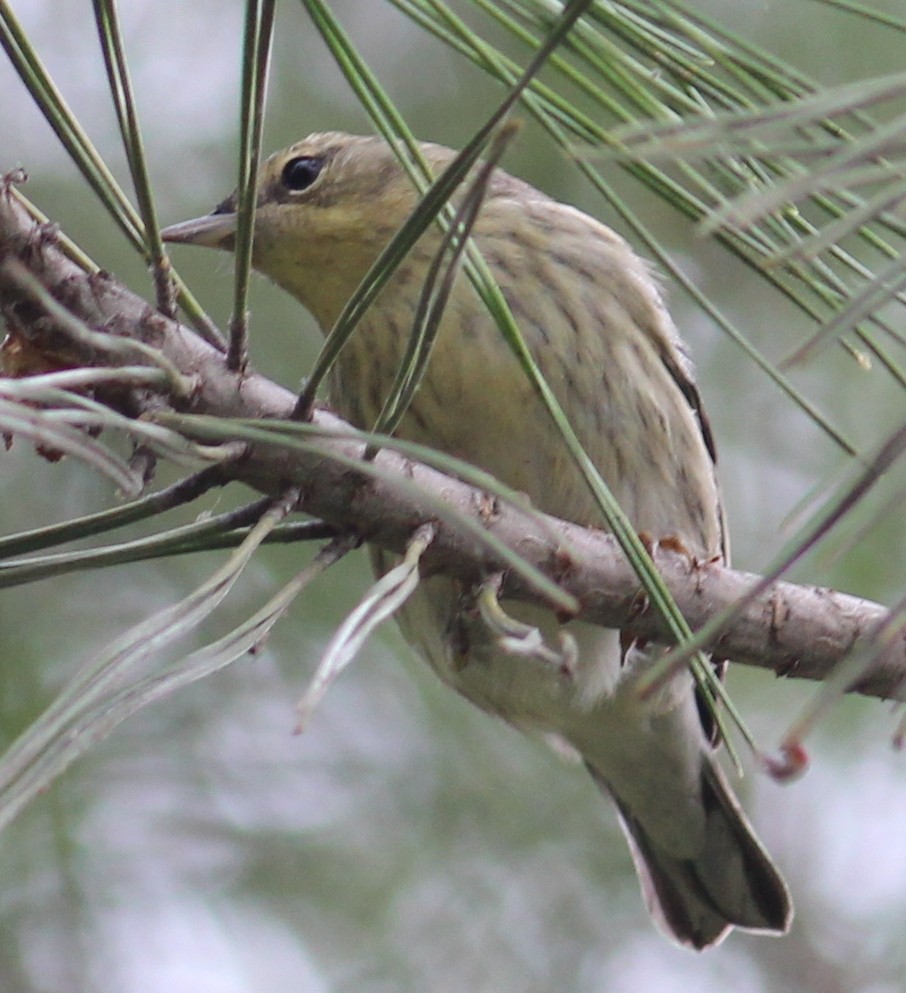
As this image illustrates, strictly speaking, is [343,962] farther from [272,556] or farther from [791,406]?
[791,406]

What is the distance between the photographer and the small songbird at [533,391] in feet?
8.00

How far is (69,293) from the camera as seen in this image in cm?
141

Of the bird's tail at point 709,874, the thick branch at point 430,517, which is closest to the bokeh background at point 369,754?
the bird's tail at point 709,874

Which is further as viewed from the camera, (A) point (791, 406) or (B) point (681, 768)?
(A) point (791, 406)

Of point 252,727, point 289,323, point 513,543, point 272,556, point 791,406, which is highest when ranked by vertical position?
point 513,543

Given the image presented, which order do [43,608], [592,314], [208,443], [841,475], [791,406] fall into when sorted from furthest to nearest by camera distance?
[791,406] → [43,608] → [592,314] → [208,443] → [841,475]

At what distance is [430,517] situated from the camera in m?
1.50

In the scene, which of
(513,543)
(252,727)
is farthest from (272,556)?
(513,543)

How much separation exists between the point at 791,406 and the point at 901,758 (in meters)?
0.85

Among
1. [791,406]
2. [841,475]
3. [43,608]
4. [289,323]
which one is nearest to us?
[841,475]

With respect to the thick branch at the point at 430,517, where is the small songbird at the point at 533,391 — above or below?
below

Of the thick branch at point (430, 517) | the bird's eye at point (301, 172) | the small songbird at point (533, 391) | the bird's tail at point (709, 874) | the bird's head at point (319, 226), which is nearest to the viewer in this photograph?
the thick branch at point (430, 517)

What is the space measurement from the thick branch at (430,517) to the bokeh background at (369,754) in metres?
1.24

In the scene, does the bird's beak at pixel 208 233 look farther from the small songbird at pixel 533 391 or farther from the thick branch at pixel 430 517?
the thick branch at pixel 430 517
